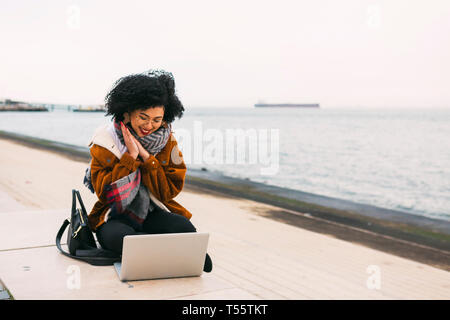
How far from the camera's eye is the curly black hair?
2.96 meters

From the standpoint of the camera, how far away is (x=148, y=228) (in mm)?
3186

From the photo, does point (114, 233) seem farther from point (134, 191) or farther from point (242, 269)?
point (242, 269)

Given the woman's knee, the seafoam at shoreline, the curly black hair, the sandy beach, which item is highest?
the curly black hair

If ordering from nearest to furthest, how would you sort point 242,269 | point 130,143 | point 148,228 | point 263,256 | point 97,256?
point 130,143 → point 97,256 → point 148,228 → point 242,269 → point 263,256

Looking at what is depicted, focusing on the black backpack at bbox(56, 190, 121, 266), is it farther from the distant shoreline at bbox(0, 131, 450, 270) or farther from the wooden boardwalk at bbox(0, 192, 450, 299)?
the distant shoreline at bbox(0, 131, 450, 270)

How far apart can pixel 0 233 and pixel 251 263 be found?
7.74 feet

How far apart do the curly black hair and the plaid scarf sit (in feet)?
0.34

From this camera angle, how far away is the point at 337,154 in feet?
119

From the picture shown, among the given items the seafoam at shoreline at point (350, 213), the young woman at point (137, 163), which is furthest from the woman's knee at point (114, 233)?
the seafoam at shoreline at point (350, 213)

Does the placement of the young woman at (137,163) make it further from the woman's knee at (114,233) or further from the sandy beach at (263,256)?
the sandy beach at (263,256)

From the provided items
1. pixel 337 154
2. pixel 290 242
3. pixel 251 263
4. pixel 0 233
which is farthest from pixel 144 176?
pixel 337 154

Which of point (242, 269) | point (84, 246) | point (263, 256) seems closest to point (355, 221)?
point (263, 256)

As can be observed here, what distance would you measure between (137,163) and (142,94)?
0.41 m

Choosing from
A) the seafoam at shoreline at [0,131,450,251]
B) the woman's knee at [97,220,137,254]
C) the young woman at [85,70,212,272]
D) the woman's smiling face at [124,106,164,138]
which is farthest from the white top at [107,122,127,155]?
the seafoam at shoreline at [0,131,450,251]
